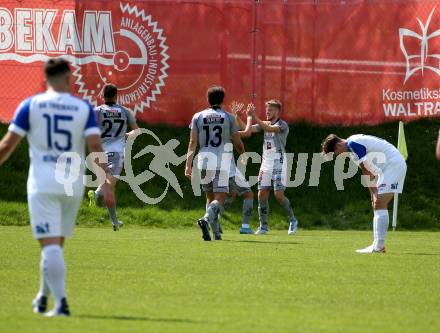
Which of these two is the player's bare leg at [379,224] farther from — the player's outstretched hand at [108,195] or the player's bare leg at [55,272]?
the player's bare leg at [55,272]

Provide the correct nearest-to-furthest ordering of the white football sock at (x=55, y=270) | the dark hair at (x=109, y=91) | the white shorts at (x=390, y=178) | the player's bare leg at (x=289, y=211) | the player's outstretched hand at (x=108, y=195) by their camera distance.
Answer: the white football sock at (x=55, y=270) < the white shorts at (x=390, y=178) < the dark hair at (x=109, y=91) < the player's outstretched hand at (x=108, y=195) < the player's bare leg at (x=289, y=211)

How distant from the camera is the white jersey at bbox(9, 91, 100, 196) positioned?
8.85m

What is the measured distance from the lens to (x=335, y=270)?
13141mm

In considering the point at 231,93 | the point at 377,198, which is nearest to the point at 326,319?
the point at 377,198

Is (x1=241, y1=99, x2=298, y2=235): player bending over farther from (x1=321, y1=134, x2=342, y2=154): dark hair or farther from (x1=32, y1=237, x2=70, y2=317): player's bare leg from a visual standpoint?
(x1=32, y1=237, x2=70, y2=317): player's bare leg

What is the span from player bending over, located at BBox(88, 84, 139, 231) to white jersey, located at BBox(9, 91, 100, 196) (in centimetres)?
989

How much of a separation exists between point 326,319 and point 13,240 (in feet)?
28.7

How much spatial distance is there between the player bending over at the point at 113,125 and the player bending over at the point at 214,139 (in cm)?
190

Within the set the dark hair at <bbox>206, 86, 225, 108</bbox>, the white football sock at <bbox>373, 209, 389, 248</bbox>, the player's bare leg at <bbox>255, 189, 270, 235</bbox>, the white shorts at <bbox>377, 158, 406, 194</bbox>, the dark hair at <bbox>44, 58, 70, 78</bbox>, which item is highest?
the dark hair at <bbox>44, 58, 70, 78</bbox>

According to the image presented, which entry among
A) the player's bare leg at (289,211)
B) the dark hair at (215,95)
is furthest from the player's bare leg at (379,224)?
the player's bare leg at (289,211)

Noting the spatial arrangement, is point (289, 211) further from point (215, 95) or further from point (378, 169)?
point (378, 169)

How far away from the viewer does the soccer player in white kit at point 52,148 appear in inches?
346

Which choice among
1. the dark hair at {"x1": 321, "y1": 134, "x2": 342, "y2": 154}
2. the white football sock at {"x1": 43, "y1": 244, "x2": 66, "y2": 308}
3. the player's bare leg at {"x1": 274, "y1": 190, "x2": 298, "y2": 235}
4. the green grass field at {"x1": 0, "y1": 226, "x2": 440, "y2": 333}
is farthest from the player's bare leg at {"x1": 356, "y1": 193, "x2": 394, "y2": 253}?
the white football sock at {"x1": 43, "y1": 244, "x2": 66, "y2": 308}

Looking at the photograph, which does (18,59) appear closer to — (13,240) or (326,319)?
(13,240)
